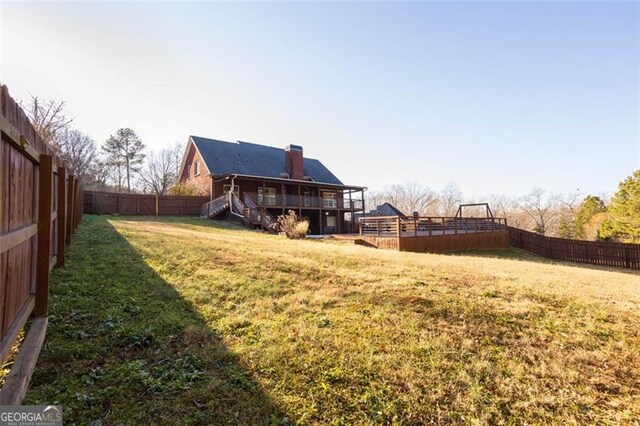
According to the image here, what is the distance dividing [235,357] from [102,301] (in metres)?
2.42

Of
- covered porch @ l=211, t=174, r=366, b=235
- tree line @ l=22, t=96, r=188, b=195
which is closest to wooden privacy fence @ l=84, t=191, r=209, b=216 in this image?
covered porch @ l=211, t=174, r=366, b=235

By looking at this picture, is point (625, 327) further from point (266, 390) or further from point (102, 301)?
point (102, 301)

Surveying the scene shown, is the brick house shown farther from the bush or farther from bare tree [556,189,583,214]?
bare tree [556,189,583,214]

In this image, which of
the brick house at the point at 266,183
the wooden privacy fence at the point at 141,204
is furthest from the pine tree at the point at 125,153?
the wooden privacy fence at the point at 141,204

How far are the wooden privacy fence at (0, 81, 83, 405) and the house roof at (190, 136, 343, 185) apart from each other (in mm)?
21803

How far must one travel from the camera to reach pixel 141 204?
77.7 ft

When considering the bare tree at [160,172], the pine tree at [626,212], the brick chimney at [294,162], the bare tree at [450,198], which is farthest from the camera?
the bare tree at [450,198]

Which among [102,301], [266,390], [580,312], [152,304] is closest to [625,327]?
[580,312]

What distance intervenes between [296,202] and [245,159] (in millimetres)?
6806

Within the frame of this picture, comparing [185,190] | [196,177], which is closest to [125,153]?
[196,177]

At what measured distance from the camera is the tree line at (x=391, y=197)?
21500 millimetres

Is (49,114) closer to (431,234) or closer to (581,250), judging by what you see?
(431,234)

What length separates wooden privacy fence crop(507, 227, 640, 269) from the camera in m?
19.0

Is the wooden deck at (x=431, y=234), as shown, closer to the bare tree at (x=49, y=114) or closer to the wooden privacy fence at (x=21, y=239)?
the wooden privacy fence at (x=21, y=239)
